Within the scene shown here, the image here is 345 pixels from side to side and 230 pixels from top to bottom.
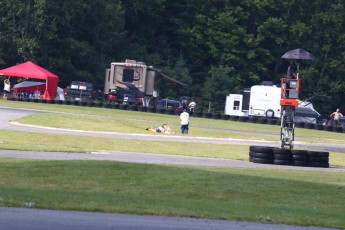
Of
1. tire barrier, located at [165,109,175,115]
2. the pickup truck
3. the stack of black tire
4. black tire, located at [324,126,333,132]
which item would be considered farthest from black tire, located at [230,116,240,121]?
the stack of black tire

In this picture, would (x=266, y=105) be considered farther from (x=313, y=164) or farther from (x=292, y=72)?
(x=292, y=72)

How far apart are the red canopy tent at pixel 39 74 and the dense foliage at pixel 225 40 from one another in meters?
16.1

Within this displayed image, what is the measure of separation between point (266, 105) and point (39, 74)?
650 inches

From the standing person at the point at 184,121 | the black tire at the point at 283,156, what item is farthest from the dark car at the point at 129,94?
the black tire at the point at 283,156

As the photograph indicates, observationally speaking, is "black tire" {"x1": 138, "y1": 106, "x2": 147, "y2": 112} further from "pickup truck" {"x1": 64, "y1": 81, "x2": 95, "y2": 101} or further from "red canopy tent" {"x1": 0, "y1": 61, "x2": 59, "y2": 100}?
"pickup truck" {"x1": 64, "y1": 81, "x2": 95, "y2": 101}

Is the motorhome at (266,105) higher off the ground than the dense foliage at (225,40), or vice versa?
the dense foliage at (225,40)

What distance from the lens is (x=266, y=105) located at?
69.9m

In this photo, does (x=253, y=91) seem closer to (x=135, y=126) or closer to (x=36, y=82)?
(x=36, y=82)

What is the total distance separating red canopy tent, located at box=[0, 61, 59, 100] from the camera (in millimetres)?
66562

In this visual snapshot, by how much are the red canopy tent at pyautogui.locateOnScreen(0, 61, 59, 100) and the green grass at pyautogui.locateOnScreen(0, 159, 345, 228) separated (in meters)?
42.2

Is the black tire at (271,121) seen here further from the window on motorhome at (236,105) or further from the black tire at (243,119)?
the window on motorhome at (236,105)

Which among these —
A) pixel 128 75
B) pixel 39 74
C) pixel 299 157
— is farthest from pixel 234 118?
pixel 299 157

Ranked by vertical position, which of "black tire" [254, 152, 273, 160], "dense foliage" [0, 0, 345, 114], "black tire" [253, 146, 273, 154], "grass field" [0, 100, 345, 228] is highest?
"dense foliage" [0, 0, 345, 114]

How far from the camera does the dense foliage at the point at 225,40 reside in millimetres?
86562
